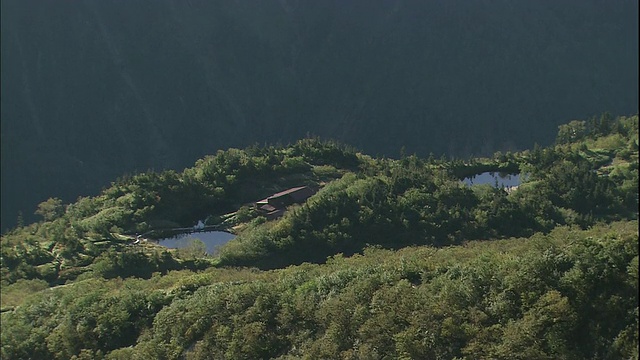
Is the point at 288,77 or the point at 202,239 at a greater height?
the point at 288,77

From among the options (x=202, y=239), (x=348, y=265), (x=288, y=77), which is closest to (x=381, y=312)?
(x=348, y=265)

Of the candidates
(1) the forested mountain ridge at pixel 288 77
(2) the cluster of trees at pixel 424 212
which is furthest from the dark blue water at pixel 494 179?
(1) the forested mountain ridge at pixel 288 77

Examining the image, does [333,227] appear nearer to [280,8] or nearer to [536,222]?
[536,222]

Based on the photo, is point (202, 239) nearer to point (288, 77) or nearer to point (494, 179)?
point (494, 179)

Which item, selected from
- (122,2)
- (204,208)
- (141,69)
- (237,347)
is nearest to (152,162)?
(141,69)

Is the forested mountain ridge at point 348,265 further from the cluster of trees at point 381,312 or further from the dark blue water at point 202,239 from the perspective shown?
the dark blue water at point 202,239

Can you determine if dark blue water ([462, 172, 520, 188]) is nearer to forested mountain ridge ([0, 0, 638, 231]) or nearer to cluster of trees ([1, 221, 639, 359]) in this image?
cluster of trees ([1, 221, 639, 359])
